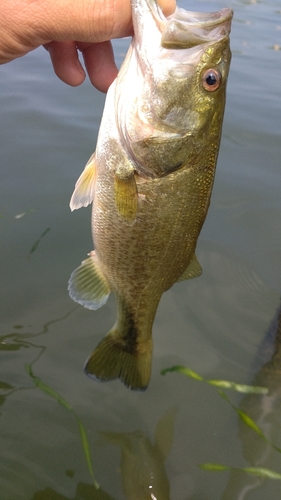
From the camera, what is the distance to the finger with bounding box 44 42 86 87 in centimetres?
247

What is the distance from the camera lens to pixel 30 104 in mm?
5461

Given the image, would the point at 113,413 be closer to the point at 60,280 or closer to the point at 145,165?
the point at 60,280

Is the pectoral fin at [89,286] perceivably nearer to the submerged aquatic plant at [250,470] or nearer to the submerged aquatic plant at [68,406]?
the submerged aquatic plant at [68,406]

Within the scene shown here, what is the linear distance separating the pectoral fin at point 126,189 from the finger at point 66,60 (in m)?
0.96

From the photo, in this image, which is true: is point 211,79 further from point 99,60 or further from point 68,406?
point 68,406

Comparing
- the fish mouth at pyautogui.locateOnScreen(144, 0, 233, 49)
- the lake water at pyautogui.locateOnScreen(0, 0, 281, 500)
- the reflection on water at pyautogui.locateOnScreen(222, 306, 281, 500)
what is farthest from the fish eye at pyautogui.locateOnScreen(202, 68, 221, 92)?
the reflection on water at pyautogui.locateOnScreen(222, 306, 281, 500)

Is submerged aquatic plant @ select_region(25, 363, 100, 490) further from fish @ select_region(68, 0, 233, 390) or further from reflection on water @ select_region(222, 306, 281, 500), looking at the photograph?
fish @ select_region(68, 0, 233, 390)

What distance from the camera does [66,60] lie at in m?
2.52

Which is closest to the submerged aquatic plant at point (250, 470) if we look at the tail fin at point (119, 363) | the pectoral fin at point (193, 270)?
the tail fin at point (119, 363)

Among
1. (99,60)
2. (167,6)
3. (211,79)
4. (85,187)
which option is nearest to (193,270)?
(85,187)

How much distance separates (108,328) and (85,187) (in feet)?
4.56

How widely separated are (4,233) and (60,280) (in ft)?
2.12

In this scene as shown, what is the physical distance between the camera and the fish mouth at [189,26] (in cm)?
176

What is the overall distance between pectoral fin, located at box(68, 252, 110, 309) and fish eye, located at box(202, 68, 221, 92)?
0.91 meters
